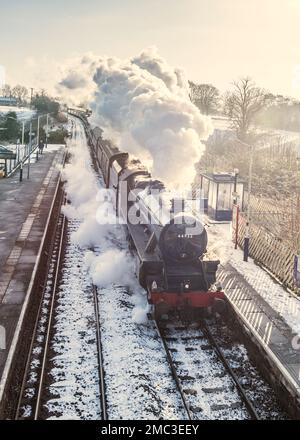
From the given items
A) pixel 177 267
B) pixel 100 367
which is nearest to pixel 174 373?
pixel 100 367

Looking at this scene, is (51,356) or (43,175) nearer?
(51,356)

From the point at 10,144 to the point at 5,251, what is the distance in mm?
42712

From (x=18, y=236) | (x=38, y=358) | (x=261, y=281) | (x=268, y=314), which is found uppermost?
(x=18, y=236)

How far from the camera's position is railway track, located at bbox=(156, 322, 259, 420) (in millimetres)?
8000

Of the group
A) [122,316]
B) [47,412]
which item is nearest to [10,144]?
[122,316]

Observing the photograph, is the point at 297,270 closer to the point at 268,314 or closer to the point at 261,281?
the point at 261,281

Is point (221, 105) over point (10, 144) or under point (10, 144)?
over

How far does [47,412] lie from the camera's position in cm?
775

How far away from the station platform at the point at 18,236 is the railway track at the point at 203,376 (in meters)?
3.28

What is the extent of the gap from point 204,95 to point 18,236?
58511 mm

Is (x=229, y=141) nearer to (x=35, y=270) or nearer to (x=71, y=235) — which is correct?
(x=71, y=235)

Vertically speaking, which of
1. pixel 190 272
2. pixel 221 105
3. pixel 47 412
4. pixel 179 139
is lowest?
pixel 47 412

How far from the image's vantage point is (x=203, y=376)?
908cm
